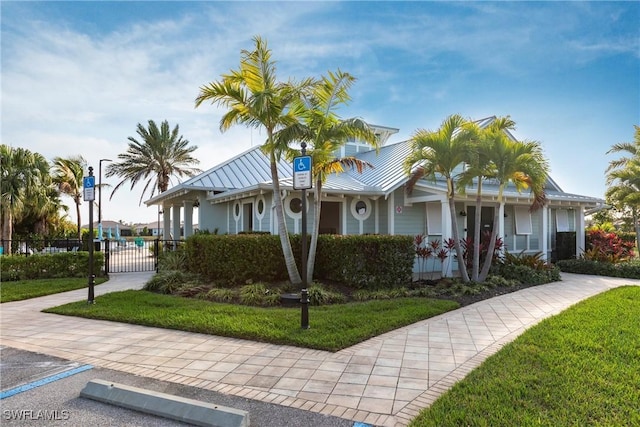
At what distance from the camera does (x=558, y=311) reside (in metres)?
7.33

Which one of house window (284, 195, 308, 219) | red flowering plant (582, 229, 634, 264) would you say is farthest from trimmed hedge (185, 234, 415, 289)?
red flowering plant (582, 229, 634, 264)

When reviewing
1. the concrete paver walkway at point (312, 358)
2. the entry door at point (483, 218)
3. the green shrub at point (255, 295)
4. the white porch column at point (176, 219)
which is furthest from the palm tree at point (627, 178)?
the white porch column at point (176, 219)

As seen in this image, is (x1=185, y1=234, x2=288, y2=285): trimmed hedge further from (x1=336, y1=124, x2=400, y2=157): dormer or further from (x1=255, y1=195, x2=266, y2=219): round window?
(x1=336, y1=124, x2=400, y2=157): dormer

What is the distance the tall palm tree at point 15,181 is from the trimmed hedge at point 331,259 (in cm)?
1422

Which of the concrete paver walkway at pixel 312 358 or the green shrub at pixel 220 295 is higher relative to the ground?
the green shrub at pixel 220 295

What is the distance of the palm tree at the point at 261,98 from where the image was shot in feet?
26.4

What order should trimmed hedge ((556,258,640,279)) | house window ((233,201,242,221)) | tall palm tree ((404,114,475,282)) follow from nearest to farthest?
tall palm tree ((404,114,475,282)) → trimmed hedge ((556,258,640,279)) → house window ((233,201,242,221))

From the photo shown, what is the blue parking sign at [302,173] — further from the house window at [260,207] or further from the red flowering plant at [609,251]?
the red flowering plant at [609,251]

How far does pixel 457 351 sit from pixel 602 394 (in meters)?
1.71

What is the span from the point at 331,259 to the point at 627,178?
559 inches

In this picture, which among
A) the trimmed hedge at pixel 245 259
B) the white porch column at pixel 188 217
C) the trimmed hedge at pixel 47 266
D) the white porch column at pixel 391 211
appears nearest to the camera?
the trimmed hedge at pixel 245 259

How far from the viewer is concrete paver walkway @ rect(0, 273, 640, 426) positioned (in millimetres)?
3703

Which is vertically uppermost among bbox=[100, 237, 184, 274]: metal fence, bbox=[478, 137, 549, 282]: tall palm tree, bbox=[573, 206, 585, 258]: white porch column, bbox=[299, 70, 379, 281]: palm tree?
bbox=[299, 70, 379, 281]: palm tree

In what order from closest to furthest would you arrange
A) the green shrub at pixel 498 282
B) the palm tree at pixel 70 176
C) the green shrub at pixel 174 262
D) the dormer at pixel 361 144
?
the green shrub at pixel 498 282, the green shrub at pixel 174 262, the dormer at pixel 361 144, the palm tree at pixel 70 176
